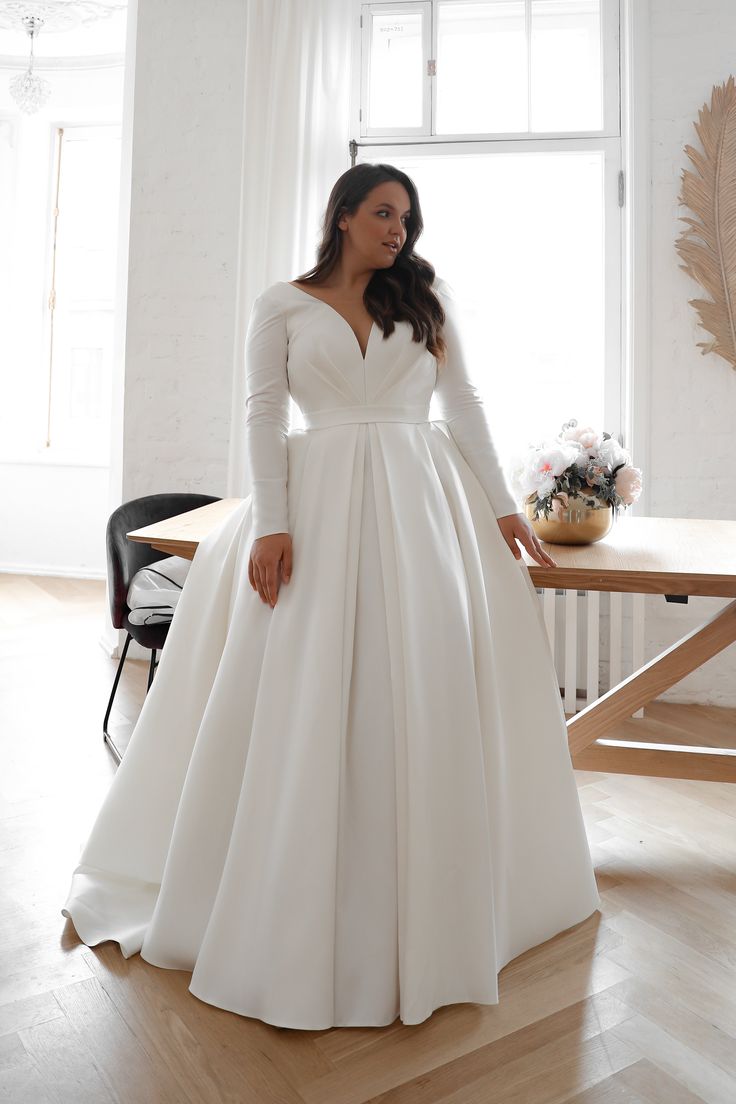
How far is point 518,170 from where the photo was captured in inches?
143

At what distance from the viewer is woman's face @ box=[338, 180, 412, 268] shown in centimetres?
178

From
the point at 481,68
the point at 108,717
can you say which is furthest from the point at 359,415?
the point at 481,68

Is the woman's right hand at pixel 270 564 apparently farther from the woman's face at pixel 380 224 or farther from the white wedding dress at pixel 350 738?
the woman's face at pixel 380 224

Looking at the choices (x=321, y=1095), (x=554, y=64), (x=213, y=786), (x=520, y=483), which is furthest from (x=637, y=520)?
(x=554, y=64)

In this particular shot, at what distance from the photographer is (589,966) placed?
5.65 ft

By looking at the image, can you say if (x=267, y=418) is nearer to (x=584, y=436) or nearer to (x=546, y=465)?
(x=546, y=465)

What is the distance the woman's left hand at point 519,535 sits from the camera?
184 cm

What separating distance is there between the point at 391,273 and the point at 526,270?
1.99 metres

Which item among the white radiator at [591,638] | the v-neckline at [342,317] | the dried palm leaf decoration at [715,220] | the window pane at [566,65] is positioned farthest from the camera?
the window pane at [566,65]

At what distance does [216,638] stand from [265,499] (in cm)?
35

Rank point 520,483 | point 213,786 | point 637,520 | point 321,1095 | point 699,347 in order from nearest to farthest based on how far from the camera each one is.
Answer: point 321,1095 < point 213,786 < point 520,483 < point 637,520 < point 699,347

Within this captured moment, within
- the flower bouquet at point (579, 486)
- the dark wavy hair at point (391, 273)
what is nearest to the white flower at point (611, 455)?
the flower bouquet at point (579, 486)

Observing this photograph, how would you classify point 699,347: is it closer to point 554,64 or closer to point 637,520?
point 637,520

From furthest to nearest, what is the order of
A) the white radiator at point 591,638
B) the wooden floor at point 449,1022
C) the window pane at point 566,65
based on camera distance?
the window pane at point 566,65
the white radiator at point 591,638
the wooden floor at point 449,1022
